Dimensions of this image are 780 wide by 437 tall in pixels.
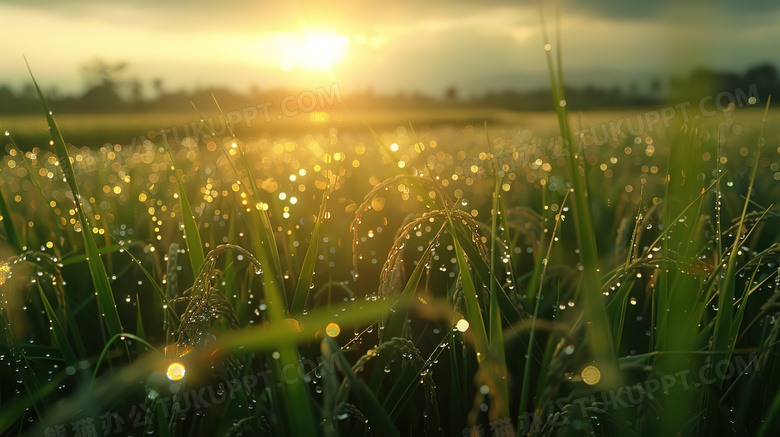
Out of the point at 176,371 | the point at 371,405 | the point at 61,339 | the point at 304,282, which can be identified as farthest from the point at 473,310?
the point at 61,339

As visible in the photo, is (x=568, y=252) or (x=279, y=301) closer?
(x=279, y=301)

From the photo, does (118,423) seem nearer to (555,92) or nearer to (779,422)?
(555,92)

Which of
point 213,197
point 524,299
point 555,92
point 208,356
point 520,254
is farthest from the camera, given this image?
point 520,254

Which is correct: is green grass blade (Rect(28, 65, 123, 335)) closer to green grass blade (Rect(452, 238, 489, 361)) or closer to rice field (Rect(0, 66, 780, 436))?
rice field (Rect(0, 66, 780, 436))

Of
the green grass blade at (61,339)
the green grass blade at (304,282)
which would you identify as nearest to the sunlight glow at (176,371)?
the green grass blade at (304,282)

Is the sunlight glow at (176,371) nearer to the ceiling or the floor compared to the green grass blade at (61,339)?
nearer to the floor

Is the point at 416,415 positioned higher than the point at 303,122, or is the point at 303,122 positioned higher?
the point at 303,122

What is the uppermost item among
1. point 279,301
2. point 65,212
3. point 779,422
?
point 65,212

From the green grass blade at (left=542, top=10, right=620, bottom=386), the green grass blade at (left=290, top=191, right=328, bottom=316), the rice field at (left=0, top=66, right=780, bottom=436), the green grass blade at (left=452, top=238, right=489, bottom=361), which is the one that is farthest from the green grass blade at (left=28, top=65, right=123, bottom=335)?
the green grass blade at (left=542, top=10, right=620, bottom=386)

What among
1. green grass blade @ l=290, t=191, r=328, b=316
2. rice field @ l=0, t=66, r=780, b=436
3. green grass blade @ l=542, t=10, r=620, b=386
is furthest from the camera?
green grass blade @ l=290, t=191, r=328, b=316

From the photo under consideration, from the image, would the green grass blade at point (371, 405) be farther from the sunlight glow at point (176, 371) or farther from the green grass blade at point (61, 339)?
the green grass blade at point (61, 339)

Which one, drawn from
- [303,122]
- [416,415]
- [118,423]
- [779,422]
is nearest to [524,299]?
[416,415]
